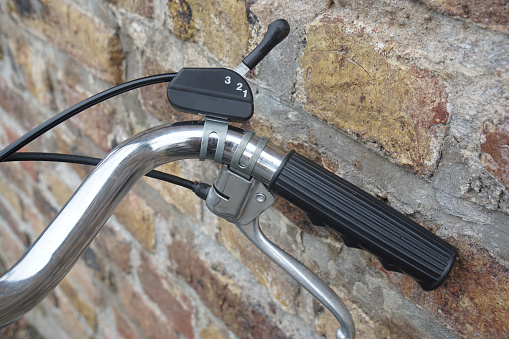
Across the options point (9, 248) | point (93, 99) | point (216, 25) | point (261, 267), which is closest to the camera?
point (93, 99)

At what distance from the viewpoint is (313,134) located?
1.81 feet

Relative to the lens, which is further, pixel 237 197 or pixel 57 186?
pixel 57 186

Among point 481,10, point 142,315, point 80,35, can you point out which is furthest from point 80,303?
point 481,10

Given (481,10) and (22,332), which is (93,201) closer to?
(481,10)

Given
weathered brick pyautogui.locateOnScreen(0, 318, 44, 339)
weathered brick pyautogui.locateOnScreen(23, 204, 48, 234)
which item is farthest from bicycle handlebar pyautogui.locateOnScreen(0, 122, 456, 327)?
weathered brick pyautogui.locateOnScreen(0, 318, 44, 339)

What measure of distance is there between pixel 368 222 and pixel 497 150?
13 cm

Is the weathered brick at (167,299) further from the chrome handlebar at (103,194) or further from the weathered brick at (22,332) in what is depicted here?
the weathered brick at (22,332)

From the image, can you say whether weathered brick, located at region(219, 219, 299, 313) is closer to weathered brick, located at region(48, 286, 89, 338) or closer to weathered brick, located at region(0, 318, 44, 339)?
weathered brick, located at region(48, 286, 89, 338)

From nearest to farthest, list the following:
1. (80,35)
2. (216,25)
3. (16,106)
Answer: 1. (216,25)
2. (80,35)
3. (16,106)

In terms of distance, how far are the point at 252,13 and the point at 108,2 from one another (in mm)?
360

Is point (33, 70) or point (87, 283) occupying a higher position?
point (33, 70)

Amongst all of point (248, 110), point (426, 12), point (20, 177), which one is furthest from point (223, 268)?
point (20, 177)

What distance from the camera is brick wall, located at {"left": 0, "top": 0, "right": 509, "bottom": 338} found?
41 cm

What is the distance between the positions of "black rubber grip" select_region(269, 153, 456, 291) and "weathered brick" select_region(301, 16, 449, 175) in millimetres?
72
